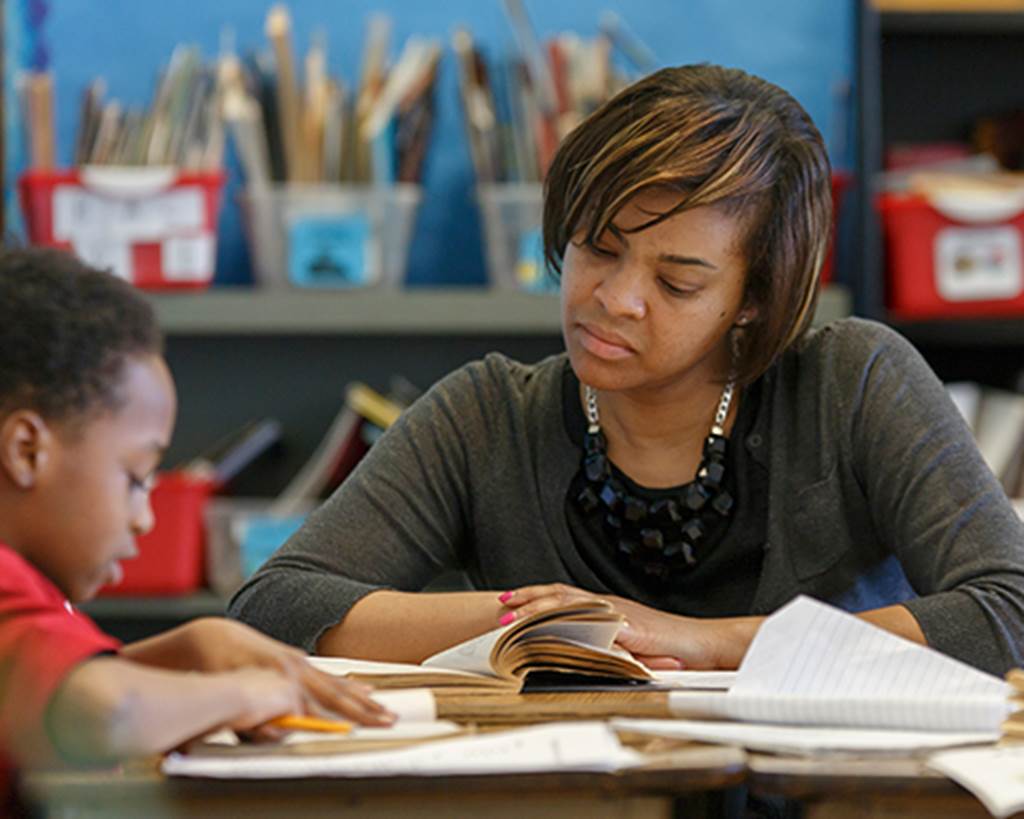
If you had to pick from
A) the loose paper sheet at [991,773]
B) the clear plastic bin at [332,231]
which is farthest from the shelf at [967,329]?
the loose paper sheet at [991,773]

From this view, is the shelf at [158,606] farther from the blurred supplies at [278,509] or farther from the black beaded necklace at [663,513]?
the black beaded necklace at [663,513]

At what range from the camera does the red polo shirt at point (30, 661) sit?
0.81 m

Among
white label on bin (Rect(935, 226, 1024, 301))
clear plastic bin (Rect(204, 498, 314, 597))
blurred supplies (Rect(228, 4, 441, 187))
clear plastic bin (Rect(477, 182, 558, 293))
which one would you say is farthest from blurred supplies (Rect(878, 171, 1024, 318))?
clear plastic bin (Rect(204, 498, 314, 597))

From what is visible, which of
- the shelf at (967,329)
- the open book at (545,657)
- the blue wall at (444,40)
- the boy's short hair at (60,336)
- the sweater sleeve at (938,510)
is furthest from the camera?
the blue wall at (444,40)

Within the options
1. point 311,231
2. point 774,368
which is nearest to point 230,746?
point 774,368

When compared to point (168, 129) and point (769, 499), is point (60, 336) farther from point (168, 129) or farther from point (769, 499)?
point (168, 129)

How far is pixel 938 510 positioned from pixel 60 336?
2.66 ft

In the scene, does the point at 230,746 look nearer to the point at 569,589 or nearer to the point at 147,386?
the point at 147,386

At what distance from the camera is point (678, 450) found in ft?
5.06

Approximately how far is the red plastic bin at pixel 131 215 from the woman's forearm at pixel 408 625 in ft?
4.38

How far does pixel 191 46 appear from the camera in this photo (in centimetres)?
279

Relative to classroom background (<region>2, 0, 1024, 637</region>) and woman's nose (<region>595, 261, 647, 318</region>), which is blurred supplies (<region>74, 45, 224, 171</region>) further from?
woman's nose (<region>595, 261, 647, 318</region>)

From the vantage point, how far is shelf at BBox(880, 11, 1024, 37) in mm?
2687

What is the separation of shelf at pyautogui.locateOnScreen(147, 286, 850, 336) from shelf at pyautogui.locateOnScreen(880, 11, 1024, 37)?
0.50m
